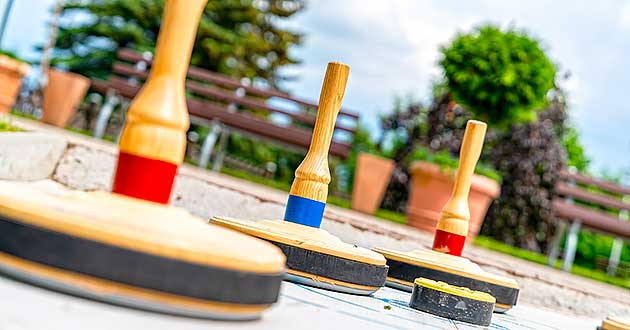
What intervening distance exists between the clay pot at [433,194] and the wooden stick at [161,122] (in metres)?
5.15

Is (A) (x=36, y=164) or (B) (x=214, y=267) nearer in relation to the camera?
(B) (x=214, y=267)

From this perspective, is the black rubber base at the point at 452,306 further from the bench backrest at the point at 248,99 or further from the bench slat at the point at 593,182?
the bench slat at the point at 593,182

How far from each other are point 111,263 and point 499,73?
6.29 meters

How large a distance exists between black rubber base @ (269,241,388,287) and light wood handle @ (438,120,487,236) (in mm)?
540

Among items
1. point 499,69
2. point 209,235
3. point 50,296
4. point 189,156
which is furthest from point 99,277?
point 189,156

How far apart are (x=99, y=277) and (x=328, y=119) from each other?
994mm

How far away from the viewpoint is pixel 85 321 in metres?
0.72

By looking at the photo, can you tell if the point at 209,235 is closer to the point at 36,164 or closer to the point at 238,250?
the point at 238,250

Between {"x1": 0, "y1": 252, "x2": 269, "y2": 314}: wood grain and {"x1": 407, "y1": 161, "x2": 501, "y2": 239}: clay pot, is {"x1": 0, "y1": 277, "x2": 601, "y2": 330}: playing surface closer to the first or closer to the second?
{"x1": 0, "y1": 252, "x2": 269, "y2": 314}: wood grain

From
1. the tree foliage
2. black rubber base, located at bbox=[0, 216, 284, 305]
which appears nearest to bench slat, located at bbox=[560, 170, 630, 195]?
the tree foliage

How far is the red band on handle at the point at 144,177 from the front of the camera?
0.95 meters

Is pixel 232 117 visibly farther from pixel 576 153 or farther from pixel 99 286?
pixel 576 153

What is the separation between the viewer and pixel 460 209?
199 cm

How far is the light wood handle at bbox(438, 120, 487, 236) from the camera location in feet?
6.48
